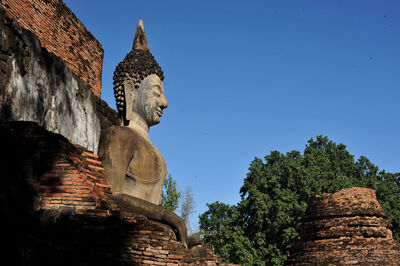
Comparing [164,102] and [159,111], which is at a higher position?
[164,102]

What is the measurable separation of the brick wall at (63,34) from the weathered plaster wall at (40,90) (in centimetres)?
669

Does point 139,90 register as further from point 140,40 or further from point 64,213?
point 64,213

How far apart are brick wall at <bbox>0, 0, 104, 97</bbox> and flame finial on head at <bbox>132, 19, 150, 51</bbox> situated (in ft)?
18.8

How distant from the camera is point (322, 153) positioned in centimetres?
2550

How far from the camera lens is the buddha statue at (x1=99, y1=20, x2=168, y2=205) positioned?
4.46 m

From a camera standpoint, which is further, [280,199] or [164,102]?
[280,199]

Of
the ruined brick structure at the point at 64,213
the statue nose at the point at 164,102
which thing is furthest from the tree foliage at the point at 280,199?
the ruined brick structure at the point at 64,213

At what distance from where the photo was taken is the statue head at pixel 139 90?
5254 millimetres

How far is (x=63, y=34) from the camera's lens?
12.2m

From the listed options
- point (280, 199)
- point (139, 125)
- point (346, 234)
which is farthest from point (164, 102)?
point (280, 199)

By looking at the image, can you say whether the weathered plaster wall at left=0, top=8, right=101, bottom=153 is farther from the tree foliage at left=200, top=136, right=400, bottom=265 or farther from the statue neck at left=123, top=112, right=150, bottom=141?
the tree foliage at left=200, top=136, right=400, bottom=265

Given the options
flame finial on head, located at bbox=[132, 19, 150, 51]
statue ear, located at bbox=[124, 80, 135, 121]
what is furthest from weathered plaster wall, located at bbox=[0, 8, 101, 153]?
flame finial on head, located at bbox=[132, 19, 150, 51]

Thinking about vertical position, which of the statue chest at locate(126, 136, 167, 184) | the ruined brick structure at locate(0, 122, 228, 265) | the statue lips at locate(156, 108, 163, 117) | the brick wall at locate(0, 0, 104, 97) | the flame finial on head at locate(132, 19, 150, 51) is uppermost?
the brick wall at locate(0, 0, 104, 97)

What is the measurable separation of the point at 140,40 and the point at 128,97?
3.06ft
